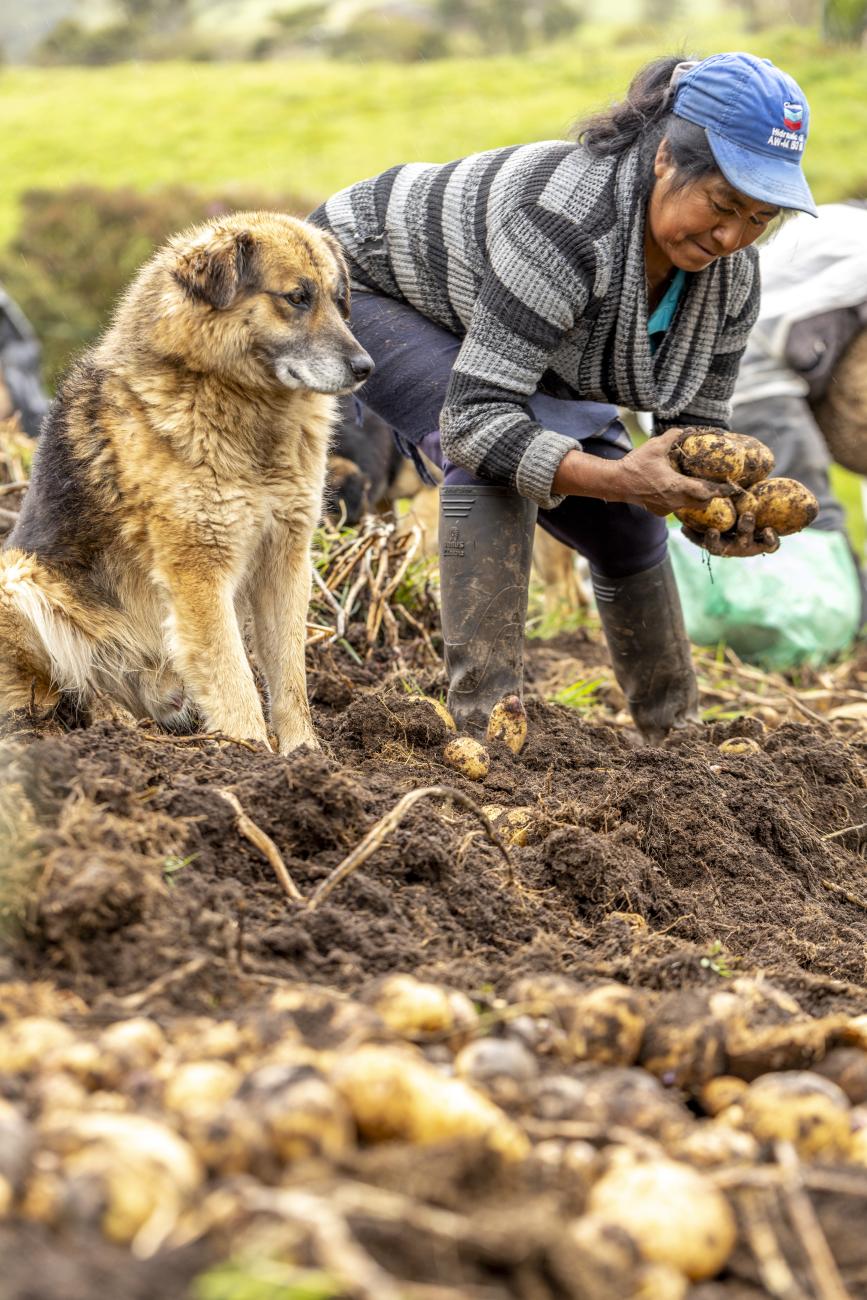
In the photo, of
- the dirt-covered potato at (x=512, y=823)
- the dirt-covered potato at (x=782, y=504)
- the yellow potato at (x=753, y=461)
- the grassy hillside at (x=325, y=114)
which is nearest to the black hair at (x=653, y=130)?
the yellow potato at (x=753, y=461)

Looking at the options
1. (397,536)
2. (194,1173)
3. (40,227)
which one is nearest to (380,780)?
(194,1173)

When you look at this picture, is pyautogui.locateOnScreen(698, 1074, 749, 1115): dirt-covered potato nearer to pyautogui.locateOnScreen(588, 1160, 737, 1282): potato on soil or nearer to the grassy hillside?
pyautogui.locateOnScreen(588, 1160, 737, 1282): potato on soil

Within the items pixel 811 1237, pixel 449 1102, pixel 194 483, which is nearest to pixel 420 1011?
pixel 449 1102

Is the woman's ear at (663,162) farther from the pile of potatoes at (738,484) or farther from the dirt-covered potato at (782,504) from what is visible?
the dirt-covered potato at (782,504)

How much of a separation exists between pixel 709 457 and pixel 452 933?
1.56m

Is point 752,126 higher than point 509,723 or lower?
higher

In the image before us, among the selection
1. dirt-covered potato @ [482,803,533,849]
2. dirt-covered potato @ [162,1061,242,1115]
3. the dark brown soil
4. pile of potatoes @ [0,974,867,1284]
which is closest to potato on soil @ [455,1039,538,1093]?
pile of potatoes @ [0,974,867,1284]

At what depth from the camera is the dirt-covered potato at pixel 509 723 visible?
3867 millimetres

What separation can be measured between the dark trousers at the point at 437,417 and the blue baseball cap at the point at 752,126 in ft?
2.61

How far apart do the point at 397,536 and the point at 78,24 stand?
39.9 metres

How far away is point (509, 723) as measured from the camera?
12.7ft

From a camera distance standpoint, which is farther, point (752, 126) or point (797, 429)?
point (797, 429)

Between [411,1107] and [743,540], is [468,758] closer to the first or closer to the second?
[743,540]

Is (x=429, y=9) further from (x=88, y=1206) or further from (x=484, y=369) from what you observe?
(x=88, y=1206)
